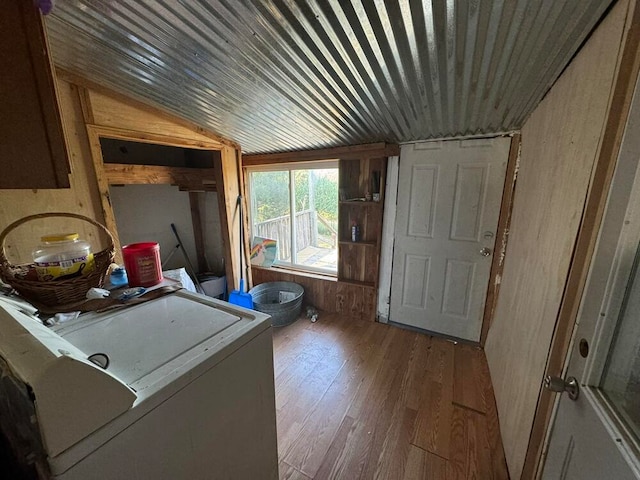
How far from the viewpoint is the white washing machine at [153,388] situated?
420 millimetres

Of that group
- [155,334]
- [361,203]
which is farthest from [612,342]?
[361,203]

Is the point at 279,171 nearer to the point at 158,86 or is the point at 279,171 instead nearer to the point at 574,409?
the point at 158,86

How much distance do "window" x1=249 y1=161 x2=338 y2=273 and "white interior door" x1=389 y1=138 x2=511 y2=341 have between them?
2.61 feet

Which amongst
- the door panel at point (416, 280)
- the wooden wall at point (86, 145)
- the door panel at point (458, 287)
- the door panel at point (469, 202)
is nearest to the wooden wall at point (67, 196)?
the wooden wall at point (86, 145)

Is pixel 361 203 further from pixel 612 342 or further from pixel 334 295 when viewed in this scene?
pixel 612 342

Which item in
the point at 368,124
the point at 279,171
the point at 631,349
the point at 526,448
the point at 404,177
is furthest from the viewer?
the point at 279,171

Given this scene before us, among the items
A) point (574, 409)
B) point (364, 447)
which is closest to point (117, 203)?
point (364, 447)

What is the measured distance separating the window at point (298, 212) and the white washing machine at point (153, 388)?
81.5 inches

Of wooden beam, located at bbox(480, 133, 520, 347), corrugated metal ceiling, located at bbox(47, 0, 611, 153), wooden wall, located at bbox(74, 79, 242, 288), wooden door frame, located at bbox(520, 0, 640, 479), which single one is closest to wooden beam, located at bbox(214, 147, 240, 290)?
wooden wall, located at bbox(74, 79, 242, 288)

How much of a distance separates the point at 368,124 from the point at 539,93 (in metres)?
0.99

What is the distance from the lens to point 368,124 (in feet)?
6.35

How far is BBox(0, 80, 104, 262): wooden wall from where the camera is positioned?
4.73 feet

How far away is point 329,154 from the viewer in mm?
2475

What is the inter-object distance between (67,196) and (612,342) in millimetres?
2581
